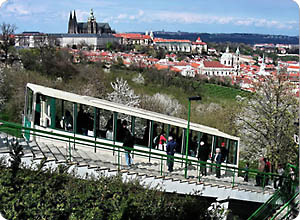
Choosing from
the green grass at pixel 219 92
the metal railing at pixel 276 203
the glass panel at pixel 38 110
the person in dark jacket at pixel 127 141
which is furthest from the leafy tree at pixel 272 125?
the green grass at pixel 219 92

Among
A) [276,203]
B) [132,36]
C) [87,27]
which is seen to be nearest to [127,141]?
[276,203]

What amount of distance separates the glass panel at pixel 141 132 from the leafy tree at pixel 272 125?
33.8 feet

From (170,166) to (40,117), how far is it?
3988 mm

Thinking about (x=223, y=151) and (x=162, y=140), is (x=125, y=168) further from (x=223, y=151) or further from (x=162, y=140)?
(x=223, y=151)

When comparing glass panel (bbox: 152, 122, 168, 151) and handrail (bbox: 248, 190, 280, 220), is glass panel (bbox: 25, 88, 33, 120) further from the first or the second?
handrail (bbox: 248, 190, 280, 220)

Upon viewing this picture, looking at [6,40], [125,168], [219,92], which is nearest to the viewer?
[125,168]

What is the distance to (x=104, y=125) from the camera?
10.9 meters

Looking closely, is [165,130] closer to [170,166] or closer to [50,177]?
[170,166]

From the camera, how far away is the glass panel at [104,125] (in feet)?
35.6

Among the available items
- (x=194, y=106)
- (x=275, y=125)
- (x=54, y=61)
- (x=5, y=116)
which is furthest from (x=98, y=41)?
(x=275, y=125)

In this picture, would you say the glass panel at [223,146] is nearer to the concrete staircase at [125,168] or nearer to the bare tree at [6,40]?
the concrete staircase at [125,168]

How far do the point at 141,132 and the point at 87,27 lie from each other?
149 m

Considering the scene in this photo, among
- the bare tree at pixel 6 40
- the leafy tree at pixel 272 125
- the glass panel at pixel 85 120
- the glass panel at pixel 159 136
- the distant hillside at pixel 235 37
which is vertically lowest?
the leafy tree at pixel 272 125

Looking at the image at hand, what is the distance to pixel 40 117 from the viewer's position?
10.9 meters
